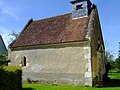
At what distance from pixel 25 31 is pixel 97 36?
11.1 metres

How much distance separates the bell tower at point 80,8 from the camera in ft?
83.3

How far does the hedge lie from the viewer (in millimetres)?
12551

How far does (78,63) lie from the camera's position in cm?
2259

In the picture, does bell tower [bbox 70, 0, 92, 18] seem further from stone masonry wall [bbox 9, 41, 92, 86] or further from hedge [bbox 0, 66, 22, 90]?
hedge [bbox 0, 66, 22, 90]

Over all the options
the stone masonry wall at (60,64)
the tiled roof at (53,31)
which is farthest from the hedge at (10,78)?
the tiled roof at (53,31)

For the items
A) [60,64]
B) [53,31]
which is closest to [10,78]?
[60,64]

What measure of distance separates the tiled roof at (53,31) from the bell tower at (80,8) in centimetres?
68

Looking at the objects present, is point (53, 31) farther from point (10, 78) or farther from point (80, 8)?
point (10, 78)

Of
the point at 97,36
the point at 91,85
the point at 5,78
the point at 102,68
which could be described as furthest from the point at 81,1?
the point at 5,78

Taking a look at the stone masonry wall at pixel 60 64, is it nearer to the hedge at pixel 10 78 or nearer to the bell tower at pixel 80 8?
the bell tower at pixel 80 8

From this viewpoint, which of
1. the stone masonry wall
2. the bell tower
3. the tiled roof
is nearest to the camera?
the stone masonry wall

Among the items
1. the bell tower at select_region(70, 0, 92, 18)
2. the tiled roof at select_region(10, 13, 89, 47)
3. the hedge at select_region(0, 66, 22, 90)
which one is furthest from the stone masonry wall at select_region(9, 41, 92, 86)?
the hedge at select_region(0, 66, 22, 90)

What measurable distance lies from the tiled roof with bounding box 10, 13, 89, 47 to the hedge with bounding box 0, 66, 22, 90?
31.4ft

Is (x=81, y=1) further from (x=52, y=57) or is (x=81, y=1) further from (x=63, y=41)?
(x=52, y=57)
